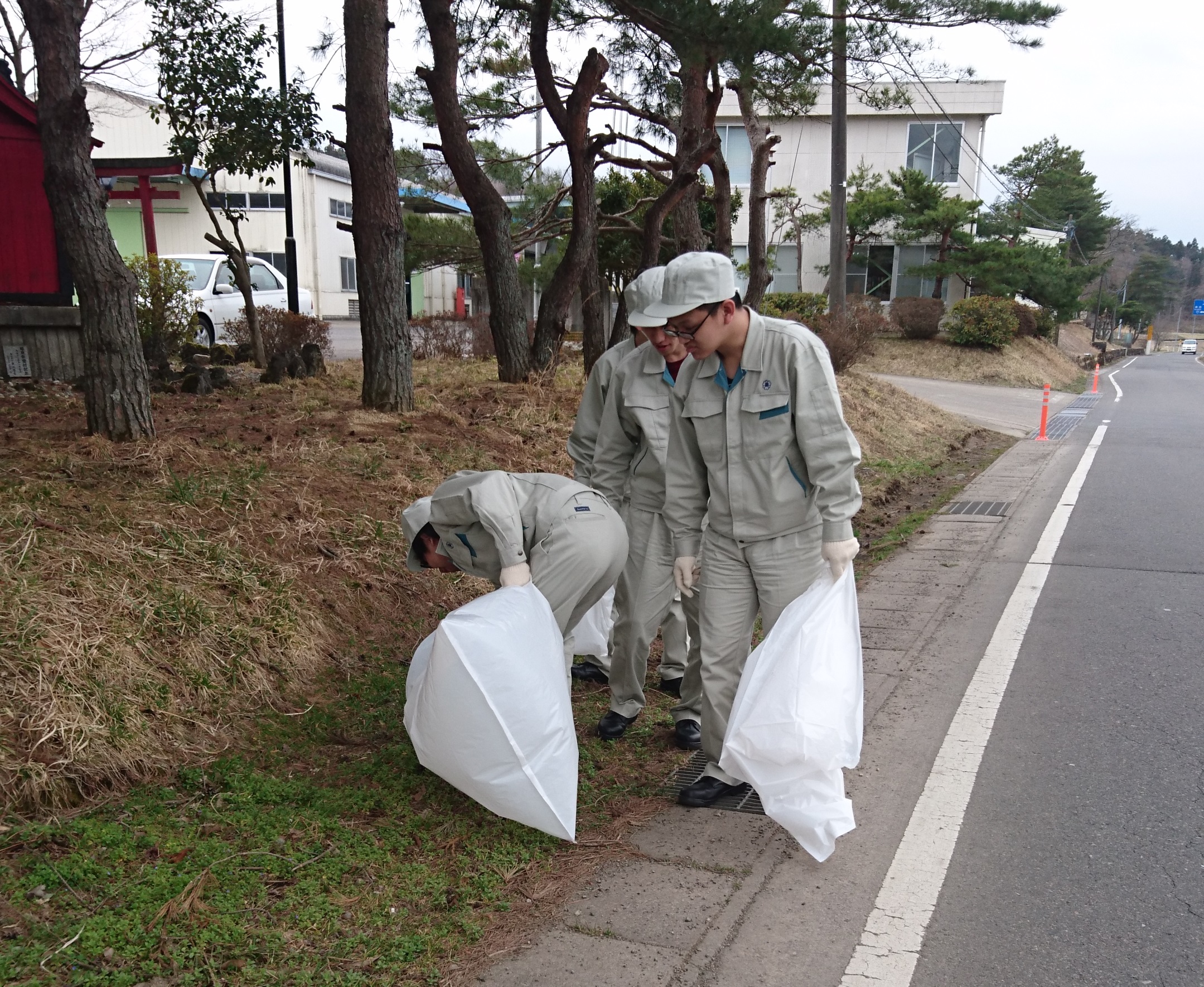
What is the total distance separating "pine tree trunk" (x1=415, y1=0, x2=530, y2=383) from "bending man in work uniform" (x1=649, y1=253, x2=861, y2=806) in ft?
23.3

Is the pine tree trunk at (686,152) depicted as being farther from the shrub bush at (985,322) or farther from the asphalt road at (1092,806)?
the shrub bush at (985,322)

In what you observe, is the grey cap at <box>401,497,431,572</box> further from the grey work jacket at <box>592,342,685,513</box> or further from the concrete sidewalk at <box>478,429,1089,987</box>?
the concrete sidewalk at <box>478,429,1089,987</box>

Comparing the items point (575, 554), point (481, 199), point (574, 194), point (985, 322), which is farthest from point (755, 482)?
point (985, 322)

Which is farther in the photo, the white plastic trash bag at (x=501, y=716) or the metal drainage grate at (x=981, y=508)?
the metal drainage grate at (x=981, y=508)

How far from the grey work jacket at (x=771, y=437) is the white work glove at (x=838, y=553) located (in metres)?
0.03

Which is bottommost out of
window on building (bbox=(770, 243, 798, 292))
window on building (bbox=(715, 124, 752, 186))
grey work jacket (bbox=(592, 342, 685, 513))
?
grey work jacket (bbox=(592, 342, 685, 513))

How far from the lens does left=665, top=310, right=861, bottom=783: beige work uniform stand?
11.1 ft

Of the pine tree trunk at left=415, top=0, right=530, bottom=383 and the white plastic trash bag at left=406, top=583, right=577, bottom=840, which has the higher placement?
the pine tree trunk at left=415, top=0, right=530, bottom=383

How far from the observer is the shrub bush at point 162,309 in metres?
10.8

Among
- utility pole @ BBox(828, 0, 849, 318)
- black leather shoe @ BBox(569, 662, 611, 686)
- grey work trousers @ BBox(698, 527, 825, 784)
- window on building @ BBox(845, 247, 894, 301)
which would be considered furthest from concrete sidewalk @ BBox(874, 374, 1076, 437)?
grey work trousers @ BBox(698, 527, 825, 784)

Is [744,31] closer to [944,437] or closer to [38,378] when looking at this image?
[38,378]

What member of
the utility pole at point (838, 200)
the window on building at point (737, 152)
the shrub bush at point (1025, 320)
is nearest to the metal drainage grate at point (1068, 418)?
the utility pole at point (838, 200)

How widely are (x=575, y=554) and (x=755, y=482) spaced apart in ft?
2.28

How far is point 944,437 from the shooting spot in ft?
49.3
